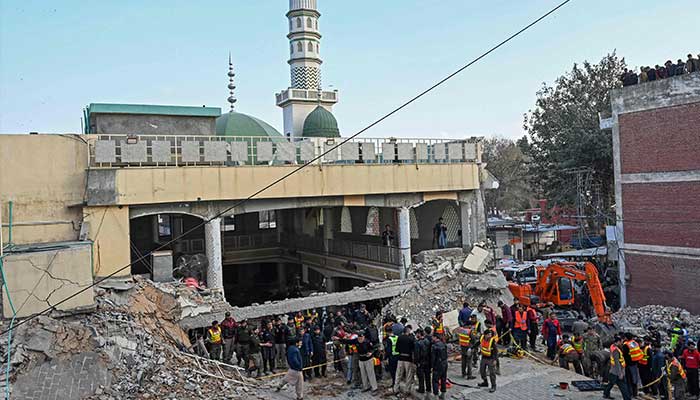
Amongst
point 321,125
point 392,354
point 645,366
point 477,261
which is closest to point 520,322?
point 645,366

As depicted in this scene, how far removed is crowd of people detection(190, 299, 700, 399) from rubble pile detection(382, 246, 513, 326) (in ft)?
6.83

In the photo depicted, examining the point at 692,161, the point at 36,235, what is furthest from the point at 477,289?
the point at 36,235

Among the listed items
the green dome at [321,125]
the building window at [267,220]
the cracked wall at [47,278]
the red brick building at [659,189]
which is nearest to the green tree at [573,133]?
the red brick building at [659,189]

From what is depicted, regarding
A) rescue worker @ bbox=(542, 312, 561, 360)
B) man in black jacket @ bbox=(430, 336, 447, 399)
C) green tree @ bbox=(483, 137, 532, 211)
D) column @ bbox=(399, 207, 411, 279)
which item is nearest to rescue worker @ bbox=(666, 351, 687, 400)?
rescue worker @ bbox=(542, 312, 561, 360)

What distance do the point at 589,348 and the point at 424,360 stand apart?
14.6ft

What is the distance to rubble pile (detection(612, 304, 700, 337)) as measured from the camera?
1781 cm

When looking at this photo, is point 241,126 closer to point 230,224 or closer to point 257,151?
point 230,224

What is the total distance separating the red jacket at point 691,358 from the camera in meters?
11.2

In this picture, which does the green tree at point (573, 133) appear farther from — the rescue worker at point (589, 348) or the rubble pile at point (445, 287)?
the rescue worker at point (589, 348)

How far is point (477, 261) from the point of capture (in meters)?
19.5

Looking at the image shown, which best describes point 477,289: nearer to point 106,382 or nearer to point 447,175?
point 447,175

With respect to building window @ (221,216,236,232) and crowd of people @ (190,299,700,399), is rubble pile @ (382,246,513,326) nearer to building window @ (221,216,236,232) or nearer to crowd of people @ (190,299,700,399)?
crowd of people @ (190,299,700,399)

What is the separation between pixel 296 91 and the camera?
39750mm

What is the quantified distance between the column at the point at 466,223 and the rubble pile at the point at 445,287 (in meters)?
2.68
